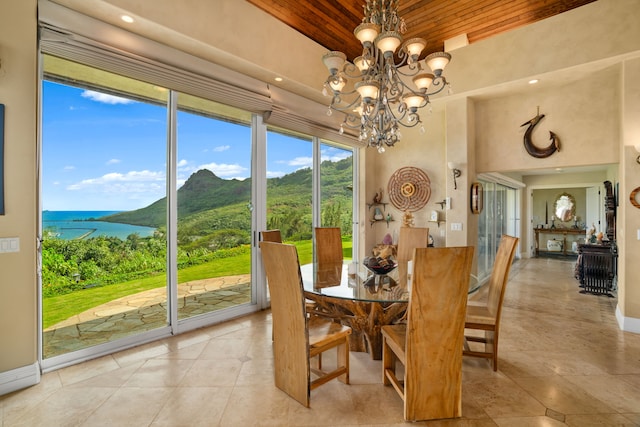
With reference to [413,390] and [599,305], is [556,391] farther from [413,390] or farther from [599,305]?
[599,305]

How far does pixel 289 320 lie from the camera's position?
1.94 meters

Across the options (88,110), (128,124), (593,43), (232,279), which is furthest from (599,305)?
(88,110)

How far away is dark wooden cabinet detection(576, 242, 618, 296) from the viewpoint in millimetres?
4617

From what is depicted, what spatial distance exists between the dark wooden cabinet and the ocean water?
6199 mm

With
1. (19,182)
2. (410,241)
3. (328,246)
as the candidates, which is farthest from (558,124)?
(19,182)

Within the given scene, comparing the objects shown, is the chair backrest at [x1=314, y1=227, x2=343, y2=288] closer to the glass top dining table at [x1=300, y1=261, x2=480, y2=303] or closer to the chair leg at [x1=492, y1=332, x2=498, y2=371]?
the glass top dining table at [x1=300, y1=261, x2=480, y2=303]

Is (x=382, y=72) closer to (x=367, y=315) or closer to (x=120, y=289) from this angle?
(x=367, y=315)

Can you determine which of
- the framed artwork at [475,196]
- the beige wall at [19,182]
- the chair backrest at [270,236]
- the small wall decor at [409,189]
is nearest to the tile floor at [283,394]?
the beige wall at [19,182]

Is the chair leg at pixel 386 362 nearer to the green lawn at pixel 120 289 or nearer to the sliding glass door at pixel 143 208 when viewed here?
the sliding glass door at pixel 143 208

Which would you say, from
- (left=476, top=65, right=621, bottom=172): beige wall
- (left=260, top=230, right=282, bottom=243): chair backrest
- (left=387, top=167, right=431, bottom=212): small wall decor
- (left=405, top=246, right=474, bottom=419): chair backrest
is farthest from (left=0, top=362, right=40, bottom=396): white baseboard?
(left=476, top=65, right=621, bottom=172): beige wall

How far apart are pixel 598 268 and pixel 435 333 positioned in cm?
467

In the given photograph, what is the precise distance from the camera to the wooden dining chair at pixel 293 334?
185 centimetres

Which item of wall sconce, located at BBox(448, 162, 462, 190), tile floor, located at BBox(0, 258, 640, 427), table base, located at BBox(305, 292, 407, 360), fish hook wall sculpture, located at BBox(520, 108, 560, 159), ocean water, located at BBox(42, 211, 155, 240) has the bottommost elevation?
tile floor, located at BBox(0, 258, 640, 427)

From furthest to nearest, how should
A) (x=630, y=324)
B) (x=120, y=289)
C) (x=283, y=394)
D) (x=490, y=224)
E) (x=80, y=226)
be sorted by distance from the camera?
(x=490, y=224)
(x=630, y=324)
(x=120, y=289)
(x=80, y=226)
(x=283, y=394)
